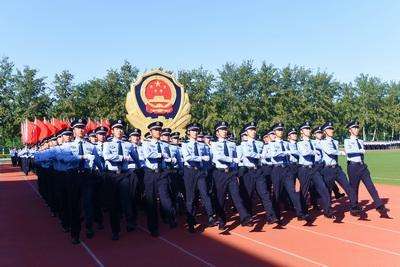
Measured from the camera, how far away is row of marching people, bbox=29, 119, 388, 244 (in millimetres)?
9117

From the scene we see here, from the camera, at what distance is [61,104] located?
50.2 metres

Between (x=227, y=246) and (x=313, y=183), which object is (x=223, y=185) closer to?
(x=227, y=246)

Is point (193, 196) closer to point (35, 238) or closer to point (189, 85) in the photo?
point (35, 238)

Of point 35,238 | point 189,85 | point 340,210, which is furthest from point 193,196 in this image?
point 189,85

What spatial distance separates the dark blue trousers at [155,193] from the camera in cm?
914

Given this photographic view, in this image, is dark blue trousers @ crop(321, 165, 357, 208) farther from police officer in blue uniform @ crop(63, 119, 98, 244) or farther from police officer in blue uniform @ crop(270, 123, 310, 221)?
police officer in blue uniform @ crop(63, 119, 98, 244)

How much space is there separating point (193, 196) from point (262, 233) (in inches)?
57.4

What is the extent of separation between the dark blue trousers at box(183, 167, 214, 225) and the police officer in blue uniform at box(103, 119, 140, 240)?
1.01 meters

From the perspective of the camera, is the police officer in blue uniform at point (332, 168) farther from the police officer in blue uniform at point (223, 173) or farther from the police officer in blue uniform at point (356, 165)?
the police officer in blue uniform at point (223, 173)

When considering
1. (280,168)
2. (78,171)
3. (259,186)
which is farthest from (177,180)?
(78,171)

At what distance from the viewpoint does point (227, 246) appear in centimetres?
792

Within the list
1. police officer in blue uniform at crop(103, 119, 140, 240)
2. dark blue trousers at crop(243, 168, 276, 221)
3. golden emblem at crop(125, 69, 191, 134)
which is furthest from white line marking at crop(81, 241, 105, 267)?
golden emblem at crop(125, 69, 191, 134)

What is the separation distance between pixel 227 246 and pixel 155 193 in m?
1.95

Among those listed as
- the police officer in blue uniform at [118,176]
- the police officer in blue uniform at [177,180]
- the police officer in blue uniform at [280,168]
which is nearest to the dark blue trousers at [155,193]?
the police officer in blue uniform at [118,176]
